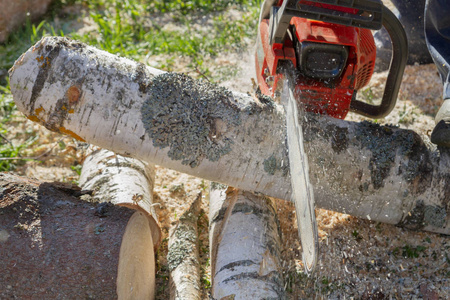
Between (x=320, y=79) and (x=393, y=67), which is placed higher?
(x=393, y=67)

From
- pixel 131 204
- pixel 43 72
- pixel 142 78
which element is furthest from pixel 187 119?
pixel 43 72

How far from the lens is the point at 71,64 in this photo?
2.24 metres

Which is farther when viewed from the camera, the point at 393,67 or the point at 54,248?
the point at 393,67

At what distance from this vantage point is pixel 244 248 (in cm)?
228

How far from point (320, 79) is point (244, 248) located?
43.4 inches

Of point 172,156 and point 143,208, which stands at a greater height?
point 172,156

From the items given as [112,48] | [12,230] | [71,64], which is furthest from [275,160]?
[112,48]

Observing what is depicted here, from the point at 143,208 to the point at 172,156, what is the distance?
0.45 metres

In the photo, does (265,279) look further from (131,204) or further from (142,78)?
(142,78)

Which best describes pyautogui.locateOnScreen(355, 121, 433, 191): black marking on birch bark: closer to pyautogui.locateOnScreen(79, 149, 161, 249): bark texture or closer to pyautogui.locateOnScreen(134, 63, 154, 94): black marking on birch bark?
pyautogui.locateOnScreen(134, 63, 154, 94): black marking on birch bark

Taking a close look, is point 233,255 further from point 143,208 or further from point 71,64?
point 71,64

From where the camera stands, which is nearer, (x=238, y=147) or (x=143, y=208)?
(x=238, y=147)

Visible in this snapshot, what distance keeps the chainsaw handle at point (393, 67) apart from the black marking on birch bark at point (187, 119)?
1.00 meters

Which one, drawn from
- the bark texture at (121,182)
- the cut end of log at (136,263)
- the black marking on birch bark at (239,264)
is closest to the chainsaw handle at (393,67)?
the black marking on birch bark at (239,264)
